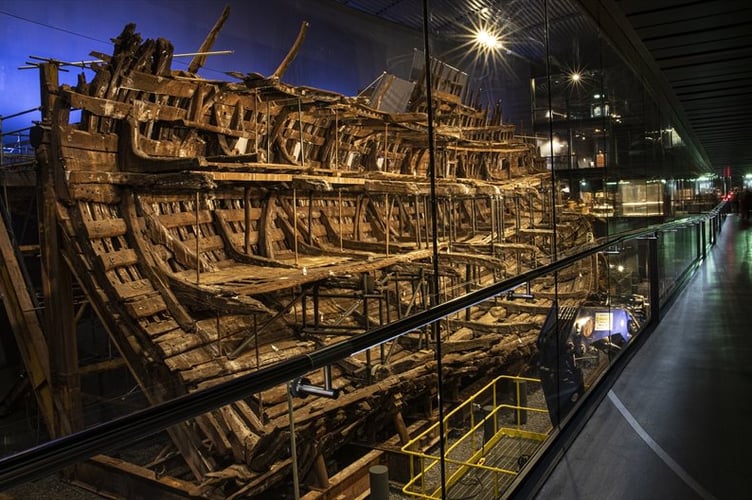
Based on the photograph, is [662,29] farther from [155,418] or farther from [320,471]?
[155,418]

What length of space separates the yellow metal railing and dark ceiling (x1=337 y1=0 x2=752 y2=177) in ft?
7.61

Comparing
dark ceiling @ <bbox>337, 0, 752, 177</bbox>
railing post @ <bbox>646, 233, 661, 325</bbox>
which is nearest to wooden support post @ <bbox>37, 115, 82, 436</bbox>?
dark ceiling @ <bbox>337, 0, 752, 177</bbox>

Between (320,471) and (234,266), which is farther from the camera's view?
(234,266)

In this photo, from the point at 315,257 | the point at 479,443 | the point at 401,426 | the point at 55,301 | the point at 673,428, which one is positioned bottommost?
the point at 401,426

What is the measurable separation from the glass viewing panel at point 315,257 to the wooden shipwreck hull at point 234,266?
3cm

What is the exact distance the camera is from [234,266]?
7.04 m

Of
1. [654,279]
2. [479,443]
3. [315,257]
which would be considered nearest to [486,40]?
[654,279]

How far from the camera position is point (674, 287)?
7.13 m

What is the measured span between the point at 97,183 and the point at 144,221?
635 mm

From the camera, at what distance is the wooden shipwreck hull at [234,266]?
491 centimetres

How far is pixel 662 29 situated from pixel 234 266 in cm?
526

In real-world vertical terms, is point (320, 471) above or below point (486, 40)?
below

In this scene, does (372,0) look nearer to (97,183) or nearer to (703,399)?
(97,183)

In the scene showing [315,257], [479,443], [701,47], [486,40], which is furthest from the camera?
[315,257]
